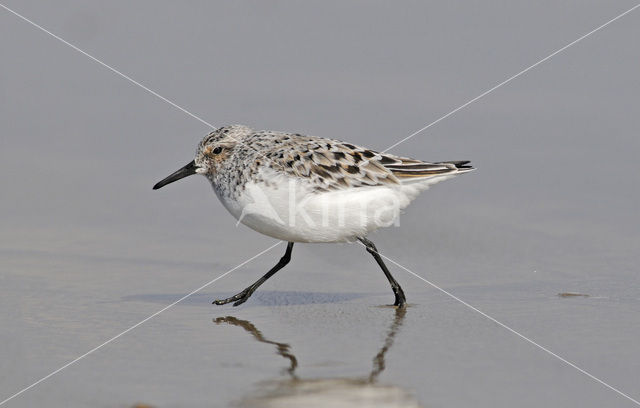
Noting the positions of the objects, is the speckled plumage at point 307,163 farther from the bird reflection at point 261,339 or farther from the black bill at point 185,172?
the bird reflection at point 261,339

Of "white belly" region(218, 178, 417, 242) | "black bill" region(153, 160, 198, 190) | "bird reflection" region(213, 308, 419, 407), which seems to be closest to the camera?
"bird reflection" region(213, 308, 419, 407)

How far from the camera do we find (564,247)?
10.4 meters

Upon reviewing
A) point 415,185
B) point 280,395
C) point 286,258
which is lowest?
point 280,395

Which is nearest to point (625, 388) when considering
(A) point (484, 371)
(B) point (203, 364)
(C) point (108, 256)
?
(A) point (484, 371)

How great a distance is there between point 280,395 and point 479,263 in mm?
4406

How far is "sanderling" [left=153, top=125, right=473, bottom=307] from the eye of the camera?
8.54 meters

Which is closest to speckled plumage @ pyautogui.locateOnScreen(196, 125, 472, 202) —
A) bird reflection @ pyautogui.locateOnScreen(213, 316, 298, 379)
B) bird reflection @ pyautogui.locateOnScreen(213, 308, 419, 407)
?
bird reflection @ pyautogui.locateOnScreen(213, 316, 298, 379)

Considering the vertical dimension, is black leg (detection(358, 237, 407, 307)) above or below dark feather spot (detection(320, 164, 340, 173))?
below

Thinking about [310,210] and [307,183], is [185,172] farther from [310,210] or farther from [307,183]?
[310,210]

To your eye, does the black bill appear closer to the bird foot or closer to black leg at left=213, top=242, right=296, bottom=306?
black leg at left=213, top=242, right=296, bottom=306

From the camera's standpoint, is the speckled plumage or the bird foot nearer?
the speckled plumage

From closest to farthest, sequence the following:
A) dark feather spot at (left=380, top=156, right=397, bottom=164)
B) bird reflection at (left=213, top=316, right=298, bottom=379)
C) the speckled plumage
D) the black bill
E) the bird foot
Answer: bird reflection at (left=213, top=316, right=298, bottom=379), the speckled plumage, the bird foot, dark feather spot at (left=380, top=156, right=397, bottom=164), the black bill

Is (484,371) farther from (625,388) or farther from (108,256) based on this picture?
(108,256)

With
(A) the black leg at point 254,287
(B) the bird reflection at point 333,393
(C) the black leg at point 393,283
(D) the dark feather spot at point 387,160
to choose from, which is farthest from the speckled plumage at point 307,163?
(B) the bird reflection at point 333,393
